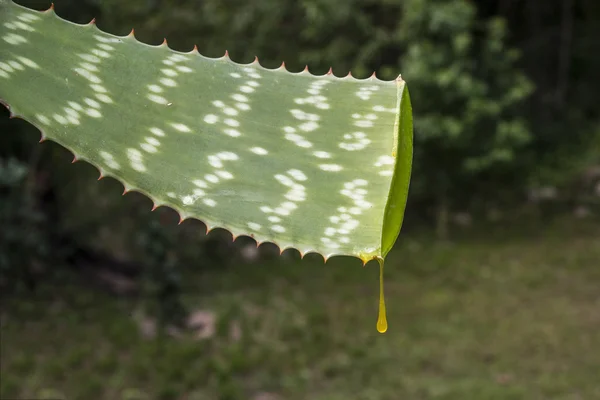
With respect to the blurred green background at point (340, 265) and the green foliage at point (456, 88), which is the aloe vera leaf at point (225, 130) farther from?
the green foliage at point (456, 88)

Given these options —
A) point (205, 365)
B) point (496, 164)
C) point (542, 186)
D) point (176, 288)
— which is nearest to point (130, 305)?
point (176, 288)

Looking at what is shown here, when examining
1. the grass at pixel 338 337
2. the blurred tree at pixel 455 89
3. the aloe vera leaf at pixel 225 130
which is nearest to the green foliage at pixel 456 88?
the blurred tree at pixel 455 89

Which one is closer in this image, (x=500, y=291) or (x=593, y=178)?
(x=500, y=291)

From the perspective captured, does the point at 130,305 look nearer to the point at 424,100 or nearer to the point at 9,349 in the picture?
the point at 9,349

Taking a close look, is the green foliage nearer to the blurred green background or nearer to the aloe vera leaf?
the blurred green background

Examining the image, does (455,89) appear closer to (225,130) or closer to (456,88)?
(456,88)

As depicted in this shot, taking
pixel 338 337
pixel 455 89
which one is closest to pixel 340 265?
pixel 338 337
